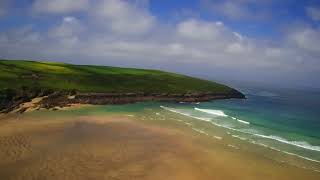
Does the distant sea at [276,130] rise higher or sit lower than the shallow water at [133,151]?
higher

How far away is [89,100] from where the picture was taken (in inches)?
2653

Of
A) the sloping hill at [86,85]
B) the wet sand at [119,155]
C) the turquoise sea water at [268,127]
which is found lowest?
the wet sand at [119,155]

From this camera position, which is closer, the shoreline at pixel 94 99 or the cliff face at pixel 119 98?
the shoreline at pixel 94 99

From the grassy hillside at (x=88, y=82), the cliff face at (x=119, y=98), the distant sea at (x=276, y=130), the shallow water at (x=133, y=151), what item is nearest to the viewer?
the shallow water at (x=133, y=151)

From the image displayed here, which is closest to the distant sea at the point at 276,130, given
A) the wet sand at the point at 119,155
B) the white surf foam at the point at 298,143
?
the white surf foam at the point at 298,143

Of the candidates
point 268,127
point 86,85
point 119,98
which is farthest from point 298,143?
point 86,85

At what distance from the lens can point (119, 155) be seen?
3102 cm

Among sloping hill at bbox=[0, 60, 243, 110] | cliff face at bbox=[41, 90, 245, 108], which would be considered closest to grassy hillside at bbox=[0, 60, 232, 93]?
sloping hill at bbox=[0, 60, 243, 110]

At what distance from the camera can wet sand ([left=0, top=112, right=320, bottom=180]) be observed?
26.1m

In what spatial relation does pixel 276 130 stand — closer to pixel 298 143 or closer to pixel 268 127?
pixel 268 127

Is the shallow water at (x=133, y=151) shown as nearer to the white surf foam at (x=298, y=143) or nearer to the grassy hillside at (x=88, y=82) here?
the white surf foam at (x=298, y=143)

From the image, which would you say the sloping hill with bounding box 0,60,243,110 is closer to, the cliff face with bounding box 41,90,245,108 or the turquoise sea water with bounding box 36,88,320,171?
the cliff face with bounding box 41,90,245,108

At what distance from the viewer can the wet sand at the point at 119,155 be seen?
85.5ft

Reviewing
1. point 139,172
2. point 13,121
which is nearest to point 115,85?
point 13,121
